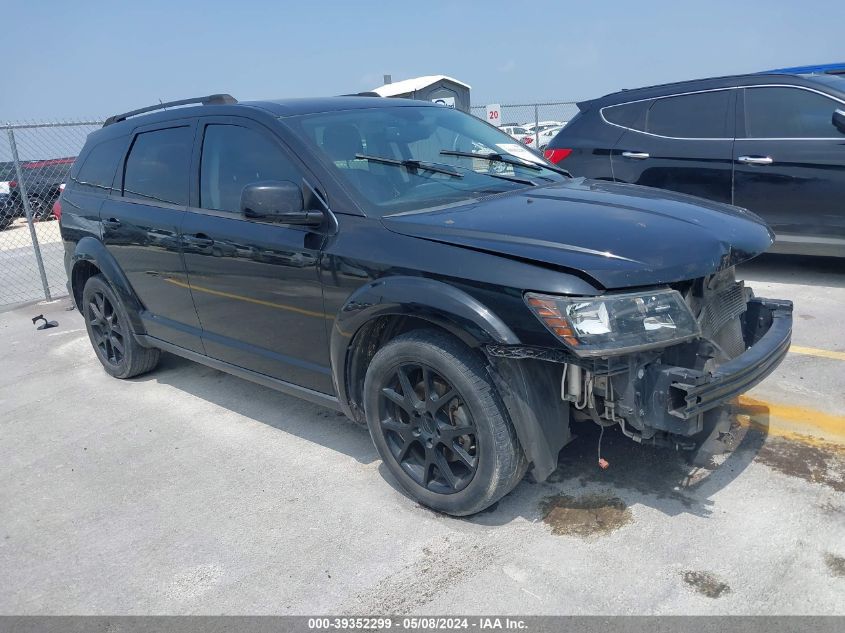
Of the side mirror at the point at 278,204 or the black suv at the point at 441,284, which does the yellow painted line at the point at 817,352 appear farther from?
the side mirror at the point at 278,204

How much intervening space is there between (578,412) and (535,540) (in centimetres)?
55

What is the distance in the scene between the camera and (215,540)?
10.5 feet

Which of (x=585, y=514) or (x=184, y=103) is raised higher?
(x=184, y=103)

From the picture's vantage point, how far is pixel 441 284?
2850 millimetres

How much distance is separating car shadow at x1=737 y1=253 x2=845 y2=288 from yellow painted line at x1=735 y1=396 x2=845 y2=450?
2.79 metres

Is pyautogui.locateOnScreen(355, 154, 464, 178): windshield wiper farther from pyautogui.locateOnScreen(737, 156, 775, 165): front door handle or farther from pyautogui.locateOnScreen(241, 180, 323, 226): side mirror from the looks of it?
pyautogui.locateOnScreen(737, 156, 775, 165): front door handle

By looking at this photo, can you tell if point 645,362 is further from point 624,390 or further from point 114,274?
point 114,274

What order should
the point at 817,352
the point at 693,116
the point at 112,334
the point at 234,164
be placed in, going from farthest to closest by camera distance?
the point at 693,116 → the point at 112,334 → the point at 817,352 → the point at 234,164

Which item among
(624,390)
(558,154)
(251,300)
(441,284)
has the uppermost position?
(558,154)

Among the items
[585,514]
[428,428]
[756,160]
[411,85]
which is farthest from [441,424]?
[411,85]

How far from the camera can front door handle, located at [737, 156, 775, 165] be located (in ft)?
19.9

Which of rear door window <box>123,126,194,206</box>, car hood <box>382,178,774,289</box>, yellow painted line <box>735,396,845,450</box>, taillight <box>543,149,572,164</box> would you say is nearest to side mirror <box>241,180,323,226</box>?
car hood <box>382,178,774,289</box>

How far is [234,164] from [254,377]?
1.17m

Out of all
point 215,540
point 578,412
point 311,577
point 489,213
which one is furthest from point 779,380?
point 215,540
